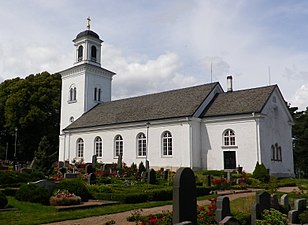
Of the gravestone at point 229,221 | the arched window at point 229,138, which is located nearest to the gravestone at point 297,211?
the gravestone at point 229,221

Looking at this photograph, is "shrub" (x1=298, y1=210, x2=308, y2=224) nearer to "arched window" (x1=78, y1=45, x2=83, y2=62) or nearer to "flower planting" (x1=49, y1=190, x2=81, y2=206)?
"flower planting" (x1=49, y1=190, x2=81, y2=206)

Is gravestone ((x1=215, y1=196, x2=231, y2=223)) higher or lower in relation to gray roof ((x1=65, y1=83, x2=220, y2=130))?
lower

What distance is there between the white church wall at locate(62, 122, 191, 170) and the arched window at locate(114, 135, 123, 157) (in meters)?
0.33

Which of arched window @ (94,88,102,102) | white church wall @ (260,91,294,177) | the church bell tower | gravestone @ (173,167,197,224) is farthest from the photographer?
arched window @ (94,88,102,102)

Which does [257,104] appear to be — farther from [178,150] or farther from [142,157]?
[142,157]

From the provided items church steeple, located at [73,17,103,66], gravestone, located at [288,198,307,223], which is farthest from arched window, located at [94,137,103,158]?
gravestone, located at [288,198,307,223]

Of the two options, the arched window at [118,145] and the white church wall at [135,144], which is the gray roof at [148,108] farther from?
the arched window at [118,145]

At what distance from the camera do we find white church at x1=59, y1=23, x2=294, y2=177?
91.2ft

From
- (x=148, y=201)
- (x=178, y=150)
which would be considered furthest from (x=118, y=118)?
(x=148, y=201)

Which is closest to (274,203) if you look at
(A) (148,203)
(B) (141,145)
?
(A) (148,203)

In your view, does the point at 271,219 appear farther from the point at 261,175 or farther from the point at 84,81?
the point at 84,81

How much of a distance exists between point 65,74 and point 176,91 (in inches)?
622

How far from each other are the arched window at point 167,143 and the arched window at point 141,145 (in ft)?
7.36

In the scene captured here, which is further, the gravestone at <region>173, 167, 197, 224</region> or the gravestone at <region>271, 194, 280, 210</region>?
the gravestone at <region>271, 194, 280, 210</region>
